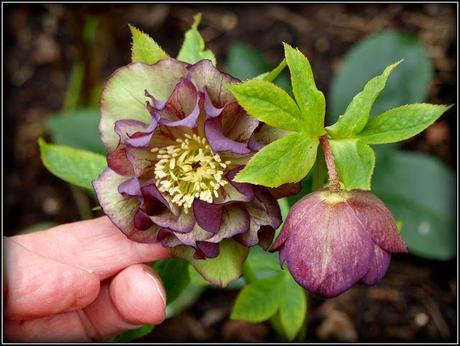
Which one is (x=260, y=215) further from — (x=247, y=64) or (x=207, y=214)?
(x=247, y=64)

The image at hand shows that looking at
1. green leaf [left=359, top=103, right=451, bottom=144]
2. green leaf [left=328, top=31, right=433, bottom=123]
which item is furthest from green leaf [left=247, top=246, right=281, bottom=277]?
green leaf [left=328, top=31, right=433, bottom=123]

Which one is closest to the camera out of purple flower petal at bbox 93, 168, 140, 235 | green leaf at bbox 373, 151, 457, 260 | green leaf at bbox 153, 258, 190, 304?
purple flower petal at bbox 93, 168, 140, 235

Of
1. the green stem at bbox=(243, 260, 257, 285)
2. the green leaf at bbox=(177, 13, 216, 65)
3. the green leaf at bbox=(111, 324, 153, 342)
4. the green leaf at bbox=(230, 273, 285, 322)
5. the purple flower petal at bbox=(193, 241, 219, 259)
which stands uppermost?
the green leaf at bbox=(177, 13, 216, 65)

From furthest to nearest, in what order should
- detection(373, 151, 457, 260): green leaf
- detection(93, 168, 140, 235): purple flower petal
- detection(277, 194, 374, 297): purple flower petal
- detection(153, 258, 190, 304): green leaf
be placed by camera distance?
detection(373, 151, 457, 260): green leaf → detection(153, 258, 190, 304): green leaf → detection(93, 168, 140, 235): purple flower petal → detection(277, 194, 374, 297): purple flower petal

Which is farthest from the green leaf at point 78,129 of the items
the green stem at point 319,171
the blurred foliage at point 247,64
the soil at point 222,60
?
the green stem at point 319,171

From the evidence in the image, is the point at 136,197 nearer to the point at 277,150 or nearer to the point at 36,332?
the point at 277,150

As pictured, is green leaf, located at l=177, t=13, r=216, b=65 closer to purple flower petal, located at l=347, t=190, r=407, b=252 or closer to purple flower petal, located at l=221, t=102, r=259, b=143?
purple flower petal, located at l=221, t=102, r=259, b=143

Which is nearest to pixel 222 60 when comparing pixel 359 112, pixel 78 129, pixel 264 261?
pixel 78 129
